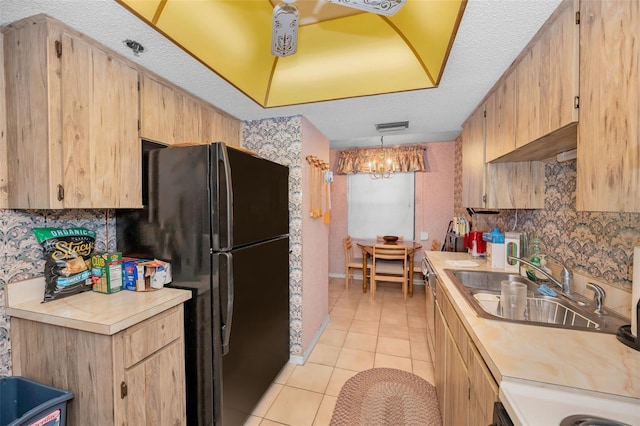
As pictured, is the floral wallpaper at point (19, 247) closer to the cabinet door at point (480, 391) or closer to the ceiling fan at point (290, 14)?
the ceiling fan at point (290, 14)

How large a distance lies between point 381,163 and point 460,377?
12.2 feet

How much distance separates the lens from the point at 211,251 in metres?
1.45

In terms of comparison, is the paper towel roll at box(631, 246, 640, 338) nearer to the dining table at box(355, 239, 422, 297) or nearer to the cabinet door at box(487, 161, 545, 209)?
the cabinet door at box(487, 161, 545, 209)

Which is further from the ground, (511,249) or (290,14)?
(290,14)

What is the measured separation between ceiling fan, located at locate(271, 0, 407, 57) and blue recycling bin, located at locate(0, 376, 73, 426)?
181 cm

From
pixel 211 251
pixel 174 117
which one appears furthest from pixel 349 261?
pixel 174 117

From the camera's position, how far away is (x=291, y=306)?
2.39m

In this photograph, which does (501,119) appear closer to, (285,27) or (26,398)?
(285,27)

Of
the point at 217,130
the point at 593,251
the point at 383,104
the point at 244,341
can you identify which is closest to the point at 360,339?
the point at 244,341

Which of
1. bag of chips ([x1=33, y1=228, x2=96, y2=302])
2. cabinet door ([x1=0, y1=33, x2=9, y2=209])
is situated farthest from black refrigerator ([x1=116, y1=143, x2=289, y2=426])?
cabinet door ([x1=0, y1=33, x2=9, y2=209])

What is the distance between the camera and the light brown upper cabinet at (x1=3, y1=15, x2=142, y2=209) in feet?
3.90

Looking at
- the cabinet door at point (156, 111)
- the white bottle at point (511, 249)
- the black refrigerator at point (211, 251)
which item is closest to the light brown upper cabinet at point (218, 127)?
the cabinet door at point (156, 111)

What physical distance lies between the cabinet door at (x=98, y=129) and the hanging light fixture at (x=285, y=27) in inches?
37.7

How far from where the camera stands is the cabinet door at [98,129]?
125 centimetres
